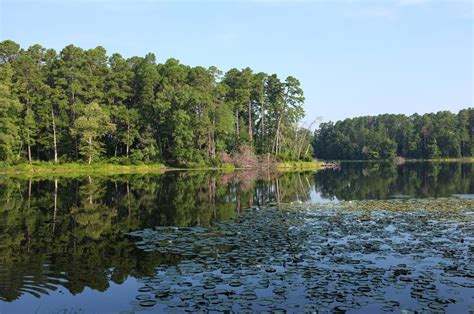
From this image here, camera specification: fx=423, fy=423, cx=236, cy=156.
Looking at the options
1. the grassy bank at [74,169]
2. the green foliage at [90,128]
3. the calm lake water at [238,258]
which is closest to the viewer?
the calm lake water at [238,258]

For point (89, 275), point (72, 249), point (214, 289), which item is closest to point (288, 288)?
point (214, 289)

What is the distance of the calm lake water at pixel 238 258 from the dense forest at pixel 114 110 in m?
39.2

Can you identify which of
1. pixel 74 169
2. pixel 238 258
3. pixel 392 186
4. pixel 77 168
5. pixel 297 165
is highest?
pixel 297 165

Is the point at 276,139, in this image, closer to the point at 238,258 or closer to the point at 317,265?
the point at 238,258

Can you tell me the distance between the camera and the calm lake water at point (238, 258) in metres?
8.42

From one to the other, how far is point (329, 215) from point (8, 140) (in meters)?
44.2

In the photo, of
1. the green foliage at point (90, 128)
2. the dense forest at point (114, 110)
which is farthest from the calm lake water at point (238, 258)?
the dense forest at point (114, 110)

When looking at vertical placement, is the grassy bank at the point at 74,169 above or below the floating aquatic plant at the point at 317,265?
above

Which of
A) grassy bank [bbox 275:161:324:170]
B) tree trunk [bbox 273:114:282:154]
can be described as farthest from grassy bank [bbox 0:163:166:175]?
tree trunk [bbox 273:114:282:154]

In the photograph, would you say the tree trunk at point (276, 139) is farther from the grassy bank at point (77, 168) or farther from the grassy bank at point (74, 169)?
the grassy bank at point (74, 169)

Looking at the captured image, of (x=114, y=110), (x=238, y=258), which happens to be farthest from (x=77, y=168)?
(x=238, y=258)

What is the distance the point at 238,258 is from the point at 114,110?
57439 mm

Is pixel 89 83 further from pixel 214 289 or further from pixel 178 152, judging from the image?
pixel 214 289

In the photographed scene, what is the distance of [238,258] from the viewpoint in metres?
11.4
